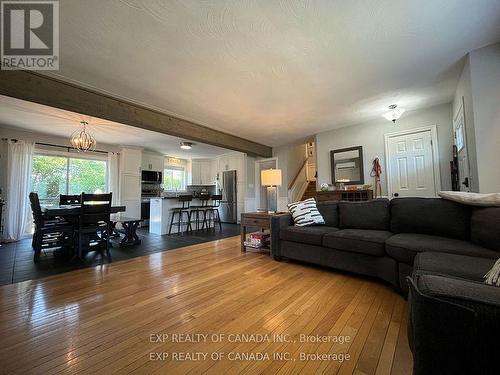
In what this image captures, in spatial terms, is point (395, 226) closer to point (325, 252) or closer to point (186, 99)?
point (325, 252)

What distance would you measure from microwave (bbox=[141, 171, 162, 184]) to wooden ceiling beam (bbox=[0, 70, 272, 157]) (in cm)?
334

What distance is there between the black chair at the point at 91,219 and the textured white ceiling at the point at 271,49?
1.62 metres

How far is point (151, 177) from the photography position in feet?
22.7

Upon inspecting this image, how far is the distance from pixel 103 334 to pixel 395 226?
9.70 feet

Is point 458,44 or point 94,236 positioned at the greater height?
point 458,44

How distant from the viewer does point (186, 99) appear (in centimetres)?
328

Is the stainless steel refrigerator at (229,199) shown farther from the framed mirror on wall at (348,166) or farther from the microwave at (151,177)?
the framed mirror on wall at (348,166)

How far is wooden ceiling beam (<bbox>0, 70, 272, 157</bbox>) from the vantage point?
2412 millimetres

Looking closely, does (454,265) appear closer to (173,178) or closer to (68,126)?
(68,126)

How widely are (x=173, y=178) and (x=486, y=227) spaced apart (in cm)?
798

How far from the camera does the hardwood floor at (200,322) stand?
1.17 m

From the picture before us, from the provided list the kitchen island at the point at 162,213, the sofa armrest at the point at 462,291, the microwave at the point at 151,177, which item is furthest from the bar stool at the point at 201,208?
the sofa armrest at the point at 462,291

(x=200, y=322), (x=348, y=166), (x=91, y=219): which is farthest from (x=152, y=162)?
(x=200, y=322)

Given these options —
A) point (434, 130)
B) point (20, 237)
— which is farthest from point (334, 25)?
point (20, 237)
